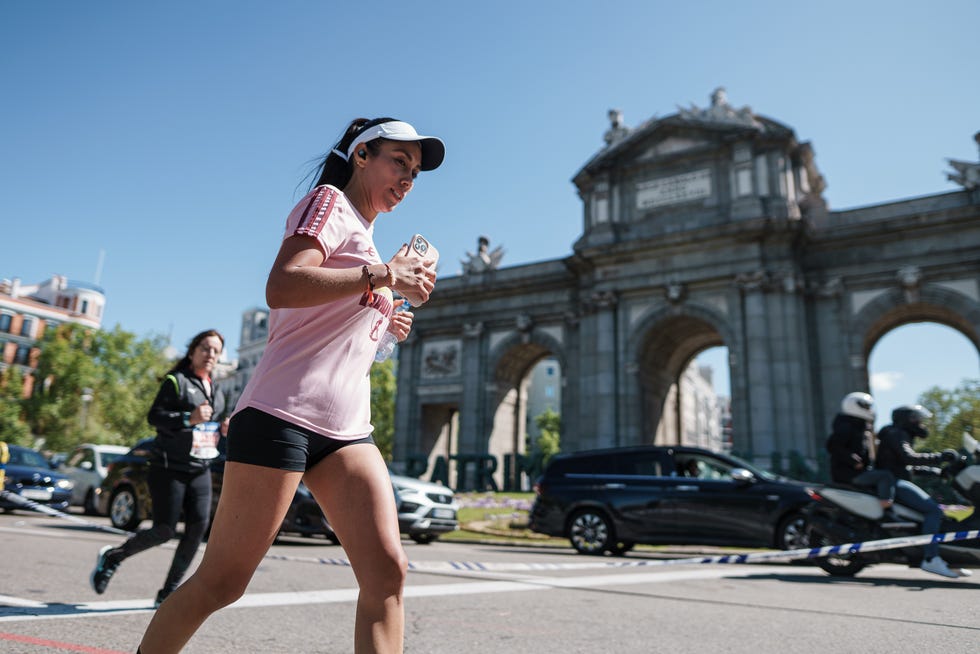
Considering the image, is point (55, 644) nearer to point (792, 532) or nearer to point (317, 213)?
point (317, 213)

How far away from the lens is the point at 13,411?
51.8 m

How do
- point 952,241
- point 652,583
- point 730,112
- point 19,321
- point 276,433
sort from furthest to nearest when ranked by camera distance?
point 19,321, point 730,112, point 952,241, point 652,583, point 276,433

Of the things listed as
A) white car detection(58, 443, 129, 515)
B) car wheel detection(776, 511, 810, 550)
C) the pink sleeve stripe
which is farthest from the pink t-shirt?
white car detection(58, 443, 129, 515)

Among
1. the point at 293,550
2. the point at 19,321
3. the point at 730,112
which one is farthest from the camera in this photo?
the point at 19,321

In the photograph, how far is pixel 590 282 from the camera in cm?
2764

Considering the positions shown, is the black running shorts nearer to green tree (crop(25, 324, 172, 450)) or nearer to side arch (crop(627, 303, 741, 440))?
side arch (crop(627, 303, 741, 440))

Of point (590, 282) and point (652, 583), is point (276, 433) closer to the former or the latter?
point (652, 583)

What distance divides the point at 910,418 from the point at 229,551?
8.20 meters

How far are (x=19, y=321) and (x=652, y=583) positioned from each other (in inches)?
2748

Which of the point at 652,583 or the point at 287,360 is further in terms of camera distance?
the point at 652,583

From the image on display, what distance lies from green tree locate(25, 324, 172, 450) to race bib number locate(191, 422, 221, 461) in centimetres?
5383

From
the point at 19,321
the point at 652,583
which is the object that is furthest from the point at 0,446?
the point at 19,321

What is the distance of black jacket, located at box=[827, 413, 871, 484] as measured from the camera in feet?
26.8

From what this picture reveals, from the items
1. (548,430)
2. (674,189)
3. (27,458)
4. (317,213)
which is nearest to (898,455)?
(317,213)
